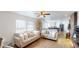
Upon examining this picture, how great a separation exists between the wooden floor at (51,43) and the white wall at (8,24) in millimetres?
470

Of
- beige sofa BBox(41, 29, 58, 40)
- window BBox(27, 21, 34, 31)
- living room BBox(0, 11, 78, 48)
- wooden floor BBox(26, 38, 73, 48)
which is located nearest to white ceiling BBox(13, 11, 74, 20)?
living room BBox(0, 11, 78, 48)

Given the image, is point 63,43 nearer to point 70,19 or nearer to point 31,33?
point 70,19

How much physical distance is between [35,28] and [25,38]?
307 mm

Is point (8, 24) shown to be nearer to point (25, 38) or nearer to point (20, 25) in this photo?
point (20, 25)

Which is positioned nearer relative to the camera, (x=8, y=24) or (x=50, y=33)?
(x=8, y=24)

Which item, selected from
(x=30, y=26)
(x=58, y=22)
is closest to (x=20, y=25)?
(x=30, y=26)

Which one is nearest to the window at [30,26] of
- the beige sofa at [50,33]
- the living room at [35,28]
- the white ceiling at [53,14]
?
the living room at [35,28]

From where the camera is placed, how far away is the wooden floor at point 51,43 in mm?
2205

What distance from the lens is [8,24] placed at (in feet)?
7.22

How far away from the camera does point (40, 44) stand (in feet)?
7.40

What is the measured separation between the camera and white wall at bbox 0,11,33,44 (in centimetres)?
218

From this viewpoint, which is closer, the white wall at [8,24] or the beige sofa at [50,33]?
the white wall at [8,24]

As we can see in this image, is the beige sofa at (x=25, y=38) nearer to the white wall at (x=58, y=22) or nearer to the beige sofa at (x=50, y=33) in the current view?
the beige sofa at (x=50, y=33)
